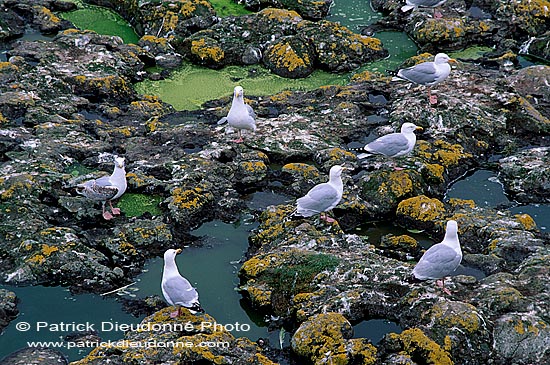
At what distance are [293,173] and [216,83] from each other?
374cm

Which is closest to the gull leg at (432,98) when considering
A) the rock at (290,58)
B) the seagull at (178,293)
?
the rock at (290,58)

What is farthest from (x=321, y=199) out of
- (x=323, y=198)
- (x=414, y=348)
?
(x=414, y=348)

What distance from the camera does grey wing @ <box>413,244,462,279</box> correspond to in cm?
798

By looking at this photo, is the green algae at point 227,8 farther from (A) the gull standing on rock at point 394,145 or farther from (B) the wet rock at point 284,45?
(A) the gull standing on rock at point 394,145

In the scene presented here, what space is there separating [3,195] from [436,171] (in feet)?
20.1

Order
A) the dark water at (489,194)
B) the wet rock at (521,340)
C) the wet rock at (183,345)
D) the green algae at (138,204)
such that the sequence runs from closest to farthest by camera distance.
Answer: the wet rock at (183,345)
the wet rock at (521,340)
the green algae at (138,204)
the dark water at (489,194)

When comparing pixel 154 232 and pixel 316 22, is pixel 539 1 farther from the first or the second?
pixel 154 232

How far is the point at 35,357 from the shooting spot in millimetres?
7531

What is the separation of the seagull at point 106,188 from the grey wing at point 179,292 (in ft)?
7.23

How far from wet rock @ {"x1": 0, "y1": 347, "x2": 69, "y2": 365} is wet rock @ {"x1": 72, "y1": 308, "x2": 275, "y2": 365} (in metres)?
0.45

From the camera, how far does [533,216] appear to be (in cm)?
1026

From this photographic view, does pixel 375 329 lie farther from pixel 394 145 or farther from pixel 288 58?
pixel 288 58

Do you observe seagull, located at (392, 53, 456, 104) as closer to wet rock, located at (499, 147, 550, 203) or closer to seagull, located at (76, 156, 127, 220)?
wet rock, located at (499, 147, 550, 203)

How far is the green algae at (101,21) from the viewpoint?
15.7 metres
